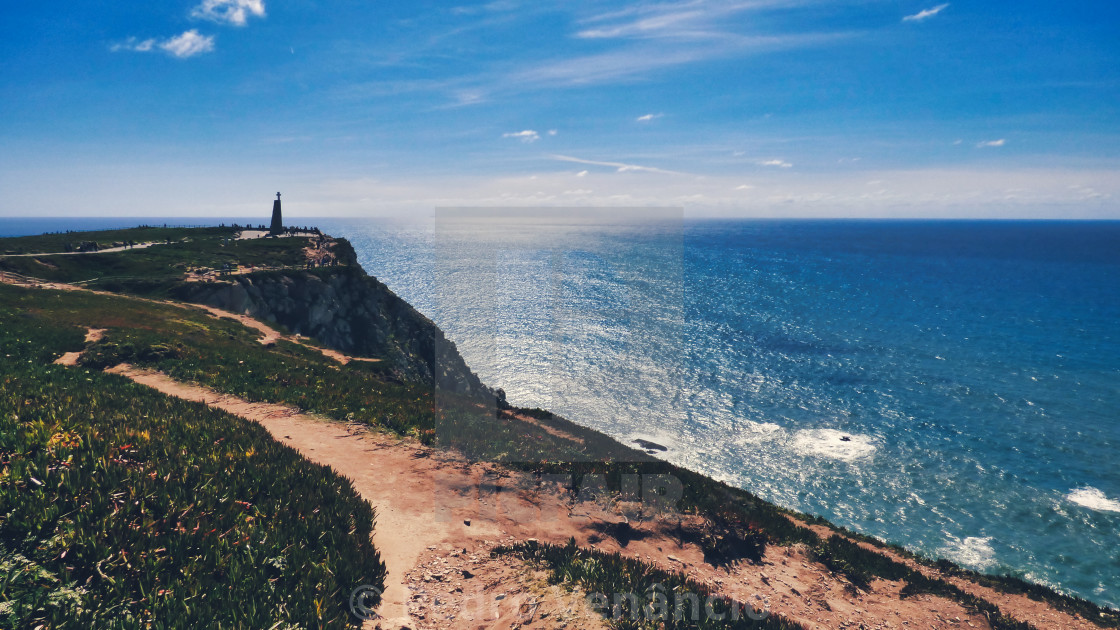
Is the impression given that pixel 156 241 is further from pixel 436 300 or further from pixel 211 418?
pixel 211 418

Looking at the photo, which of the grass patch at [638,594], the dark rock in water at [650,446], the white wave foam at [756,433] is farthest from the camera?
the white wave foam at [756,433]

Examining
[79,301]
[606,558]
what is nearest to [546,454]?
[606,558]

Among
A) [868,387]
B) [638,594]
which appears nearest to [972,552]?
[868,387]

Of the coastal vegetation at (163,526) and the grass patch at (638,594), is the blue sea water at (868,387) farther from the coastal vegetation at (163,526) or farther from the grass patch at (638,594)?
the coastal vegetation at (163,526)

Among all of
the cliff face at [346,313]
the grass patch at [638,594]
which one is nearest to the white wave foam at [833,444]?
the cliff face at [346,313]

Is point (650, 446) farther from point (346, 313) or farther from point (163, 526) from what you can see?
point (163, 526)
